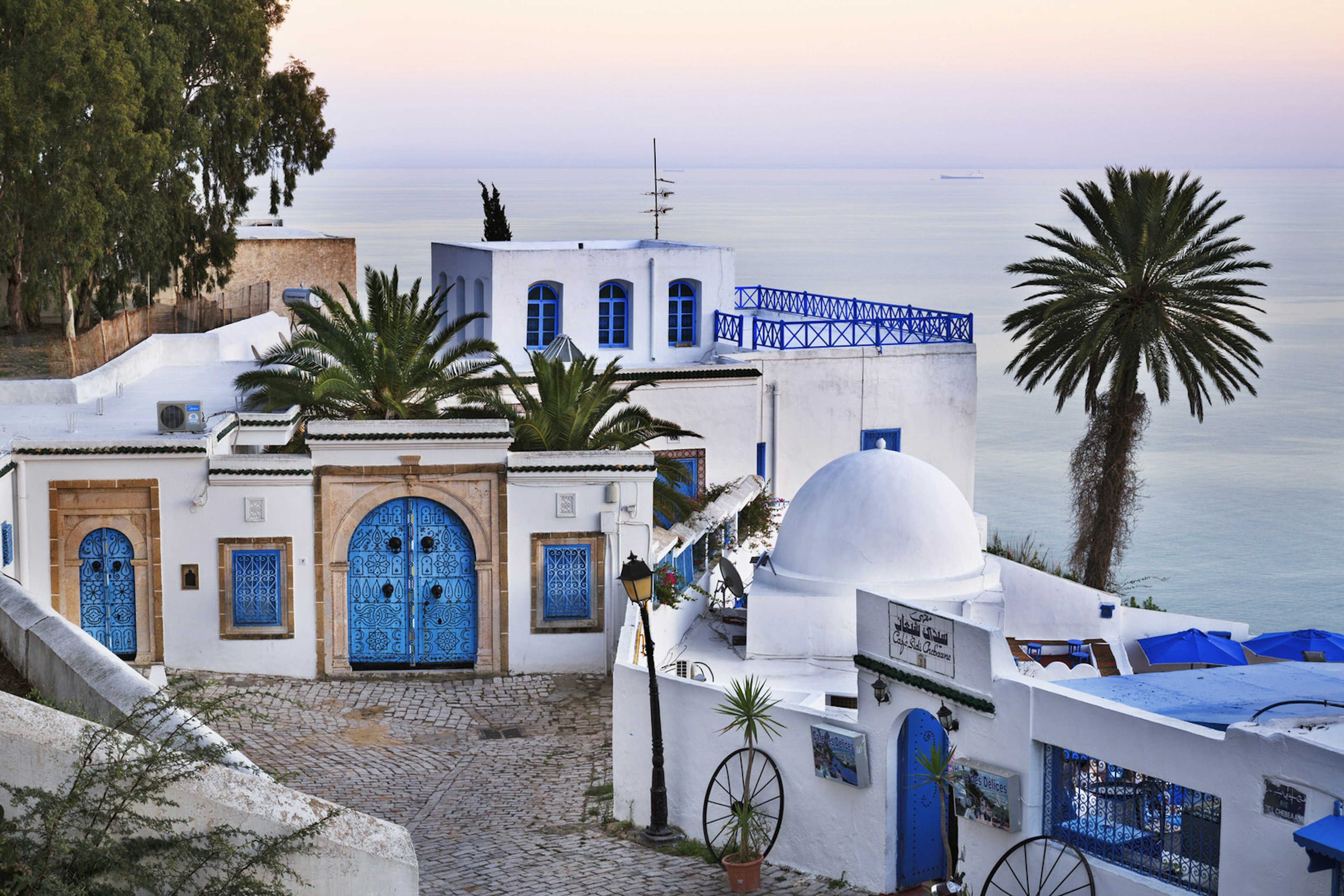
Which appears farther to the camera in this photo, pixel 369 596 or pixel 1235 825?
pixel 369 596

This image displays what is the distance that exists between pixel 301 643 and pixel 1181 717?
37.0ft

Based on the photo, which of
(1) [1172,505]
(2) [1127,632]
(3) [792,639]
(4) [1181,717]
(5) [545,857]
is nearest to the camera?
(4) [1181,717]

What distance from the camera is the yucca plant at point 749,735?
525 inches

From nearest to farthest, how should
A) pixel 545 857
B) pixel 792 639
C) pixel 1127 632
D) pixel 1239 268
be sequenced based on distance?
1. pixel 545 857
2. pixel 792 639
3. pixel 1127 632
4. pixel 1239 268

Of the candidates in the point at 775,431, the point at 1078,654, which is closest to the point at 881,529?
the point at 1078,654

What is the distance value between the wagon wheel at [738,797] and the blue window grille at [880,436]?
18072mm

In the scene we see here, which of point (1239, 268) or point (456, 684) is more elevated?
point (1239, 268)

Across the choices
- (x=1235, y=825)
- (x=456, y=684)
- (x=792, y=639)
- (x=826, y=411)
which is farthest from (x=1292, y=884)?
(x=826, y=411)

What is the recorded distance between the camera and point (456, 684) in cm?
1872

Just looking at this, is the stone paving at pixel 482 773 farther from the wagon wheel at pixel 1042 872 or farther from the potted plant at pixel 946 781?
the wagon wheel at pixel 1042 872

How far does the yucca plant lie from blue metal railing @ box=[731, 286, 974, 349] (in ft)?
57.8

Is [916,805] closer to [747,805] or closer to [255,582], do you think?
[747,805]

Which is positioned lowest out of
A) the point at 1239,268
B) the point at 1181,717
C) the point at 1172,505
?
the point at 1172,505

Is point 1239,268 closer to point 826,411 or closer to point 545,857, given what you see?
point 826,411
